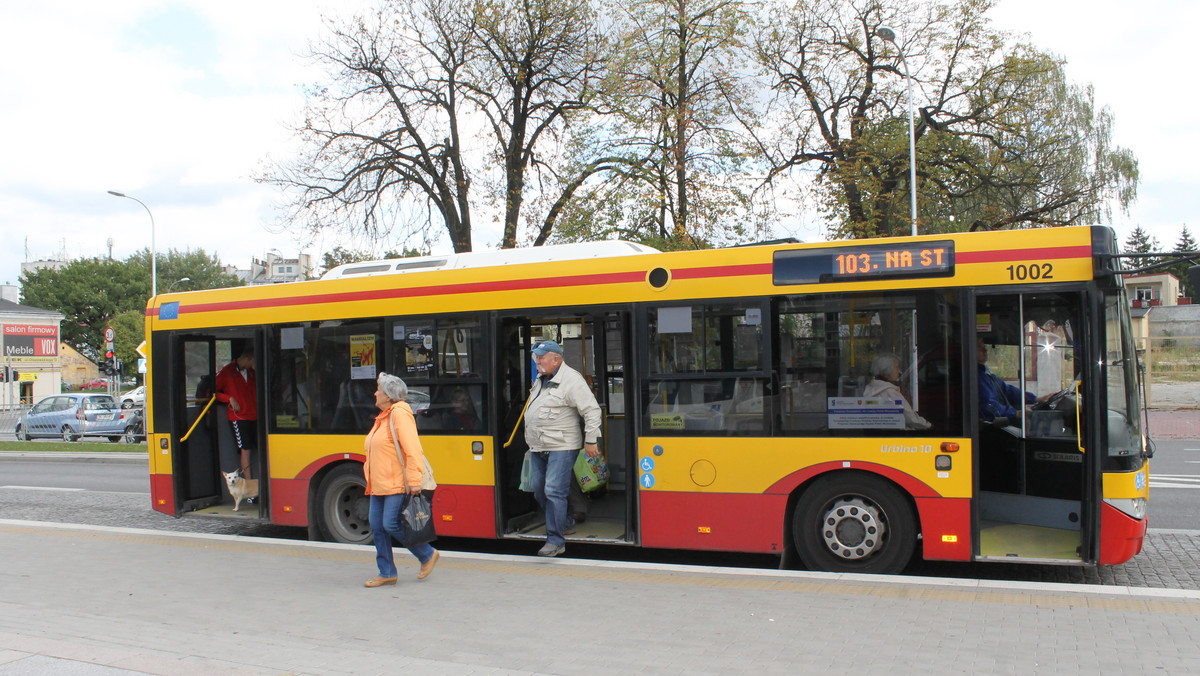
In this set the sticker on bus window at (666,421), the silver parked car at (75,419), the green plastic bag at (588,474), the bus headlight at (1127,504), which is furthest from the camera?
the silver parked car at (75,419)

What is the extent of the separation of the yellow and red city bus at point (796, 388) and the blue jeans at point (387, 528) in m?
1.42

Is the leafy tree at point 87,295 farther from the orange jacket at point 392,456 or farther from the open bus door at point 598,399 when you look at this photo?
the orange jacket at point 392,456

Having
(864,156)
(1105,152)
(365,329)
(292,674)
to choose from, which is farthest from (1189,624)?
(1105,152)

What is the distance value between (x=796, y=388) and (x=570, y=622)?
252 cm

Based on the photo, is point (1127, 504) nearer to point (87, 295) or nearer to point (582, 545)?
point (582, 545)

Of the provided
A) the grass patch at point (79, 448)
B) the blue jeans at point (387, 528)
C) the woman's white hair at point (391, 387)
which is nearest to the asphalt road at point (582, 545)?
the blue jeans at point (387, 528)

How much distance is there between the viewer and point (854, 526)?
645 cm

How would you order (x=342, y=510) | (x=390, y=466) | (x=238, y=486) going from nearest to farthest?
(x=390, y=466)
(x=342, y=510)
(x=238, y=486)

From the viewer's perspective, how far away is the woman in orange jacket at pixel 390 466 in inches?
242

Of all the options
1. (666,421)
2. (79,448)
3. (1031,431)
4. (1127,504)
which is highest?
(666,421)

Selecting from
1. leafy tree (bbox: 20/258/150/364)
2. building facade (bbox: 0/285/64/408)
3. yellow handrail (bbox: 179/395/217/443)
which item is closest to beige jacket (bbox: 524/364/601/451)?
yellow handrail (bbox: 179/395/217/443)

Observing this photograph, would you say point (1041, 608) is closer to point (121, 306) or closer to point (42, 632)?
point (42, 632)

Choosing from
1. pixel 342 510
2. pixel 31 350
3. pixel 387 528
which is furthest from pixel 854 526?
pixel 31 350

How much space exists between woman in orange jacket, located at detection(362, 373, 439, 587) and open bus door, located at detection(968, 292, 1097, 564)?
4067 mm
